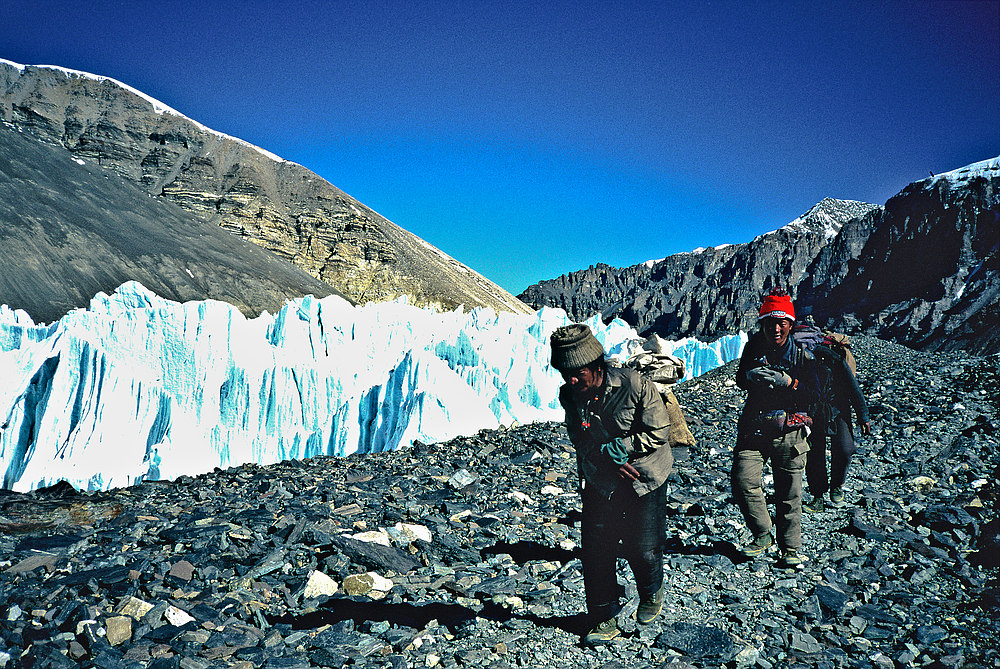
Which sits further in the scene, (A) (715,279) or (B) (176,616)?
(A) (715,279)

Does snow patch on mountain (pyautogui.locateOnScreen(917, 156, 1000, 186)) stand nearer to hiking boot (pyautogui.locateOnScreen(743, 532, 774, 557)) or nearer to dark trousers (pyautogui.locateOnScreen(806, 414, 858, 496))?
dark trousers (pyautogui.locateOnScreen(806, 414, 858, 496))

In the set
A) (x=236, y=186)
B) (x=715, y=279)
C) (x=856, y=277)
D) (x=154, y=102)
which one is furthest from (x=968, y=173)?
(x=154, y=102)

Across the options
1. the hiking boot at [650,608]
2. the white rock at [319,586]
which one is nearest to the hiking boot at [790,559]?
the hiking boot at [650,608]

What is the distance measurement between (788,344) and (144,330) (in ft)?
37.7

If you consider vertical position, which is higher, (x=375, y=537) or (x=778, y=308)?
(x=778, y=308)

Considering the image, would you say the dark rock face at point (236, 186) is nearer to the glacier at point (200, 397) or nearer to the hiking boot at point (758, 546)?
the glacier at point (200, 397)

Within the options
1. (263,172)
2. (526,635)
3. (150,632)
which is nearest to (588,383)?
(526,635)

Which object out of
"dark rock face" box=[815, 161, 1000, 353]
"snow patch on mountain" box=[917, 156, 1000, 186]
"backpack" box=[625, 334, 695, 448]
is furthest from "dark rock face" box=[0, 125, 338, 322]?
"snow patch on mountain" box=[917, 156, 1000, 186]

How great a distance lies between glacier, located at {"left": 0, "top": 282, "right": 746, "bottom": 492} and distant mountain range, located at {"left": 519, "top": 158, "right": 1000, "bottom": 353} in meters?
30.9

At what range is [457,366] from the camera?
1543 cm

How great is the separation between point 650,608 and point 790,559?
1.51m

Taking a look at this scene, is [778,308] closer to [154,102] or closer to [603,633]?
[603,633]

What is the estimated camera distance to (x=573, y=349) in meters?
3.00

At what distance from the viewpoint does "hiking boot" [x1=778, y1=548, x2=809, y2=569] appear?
167 inches
